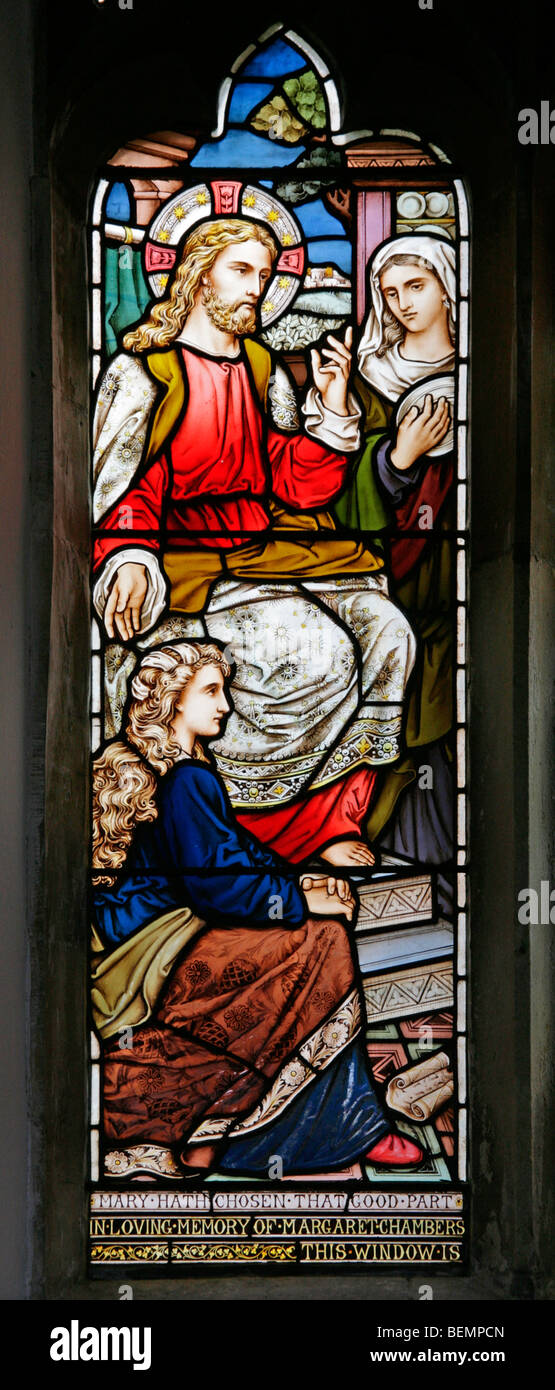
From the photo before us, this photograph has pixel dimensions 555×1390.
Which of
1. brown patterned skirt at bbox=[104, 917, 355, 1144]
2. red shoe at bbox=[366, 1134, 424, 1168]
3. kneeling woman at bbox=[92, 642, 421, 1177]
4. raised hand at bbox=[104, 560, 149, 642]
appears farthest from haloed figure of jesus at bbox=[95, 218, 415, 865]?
red shoe at bbox=[366, 1134, 424, 1168]

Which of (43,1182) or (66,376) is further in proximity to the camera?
(66,376)

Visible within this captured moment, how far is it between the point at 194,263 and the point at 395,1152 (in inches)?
94.8

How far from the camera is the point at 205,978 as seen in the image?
166 inches

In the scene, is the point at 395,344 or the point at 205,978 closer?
the point at 205,978

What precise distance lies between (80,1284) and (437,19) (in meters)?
3.35

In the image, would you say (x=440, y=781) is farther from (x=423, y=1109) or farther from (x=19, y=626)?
(x=19, y=626)

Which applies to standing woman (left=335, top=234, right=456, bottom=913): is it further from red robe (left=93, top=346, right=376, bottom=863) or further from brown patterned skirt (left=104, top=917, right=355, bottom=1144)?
brown patterned skirt (left=104, top=917, right=355, bottom=1144)

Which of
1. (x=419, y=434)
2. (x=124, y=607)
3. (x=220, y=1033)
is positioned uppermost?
(x=419, y=434)

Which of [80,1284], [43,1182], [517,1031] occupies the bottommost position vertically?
[80,1284]

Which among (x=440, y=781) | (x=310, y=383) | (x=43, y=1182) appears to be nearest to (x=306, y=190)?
(x=310, y=383)

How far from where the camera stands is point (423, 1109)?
4.21m

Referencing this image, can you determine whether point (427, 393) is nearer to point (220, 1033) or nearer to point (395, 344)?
point (395, 344)

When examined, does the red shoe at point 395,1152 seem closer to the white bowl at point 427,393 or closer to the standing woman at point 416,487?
the standing woman at point 416,487

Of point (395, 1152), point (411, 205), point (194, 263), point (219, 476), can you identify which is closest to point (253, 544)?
point (219, 476)
